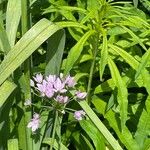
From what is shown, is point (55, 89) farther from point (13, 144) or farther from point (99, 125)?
point (13, 144)

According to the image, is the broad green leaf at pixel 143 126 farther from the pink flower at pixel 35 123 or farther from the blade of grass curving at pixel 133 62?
the pink flower at pixel 35 123

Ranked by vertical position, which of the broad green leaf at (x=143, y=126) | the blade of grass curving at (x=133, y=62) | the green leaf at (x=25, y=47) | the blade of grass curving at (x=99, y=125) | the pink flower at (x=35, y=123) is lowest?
the broad green leaf at (x=143, y=126)

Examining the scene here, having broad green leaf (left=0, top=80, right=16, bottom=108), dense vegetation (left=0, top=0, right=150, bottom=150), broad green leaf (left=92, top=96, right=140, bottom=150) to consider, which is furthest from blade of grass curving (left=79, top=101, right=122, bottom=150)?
broad green leaf (left=0, top=80, right=16, bottom=108)

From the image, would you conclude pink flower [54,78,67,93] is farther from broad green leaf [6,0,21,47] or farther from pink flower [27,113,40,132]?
broad green leaf [6,0,21,47]

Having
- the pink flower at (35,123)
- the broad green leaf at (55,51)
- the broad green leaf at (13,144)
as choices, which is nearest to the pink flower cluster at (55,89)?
the pink flower at (35,123)

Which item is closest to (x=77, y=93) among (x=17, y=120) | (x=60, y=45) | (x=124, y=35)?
(x=60, y=45)

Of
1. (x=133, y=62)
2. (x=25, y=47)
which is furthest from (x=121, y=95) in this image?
(x=25, y=47)

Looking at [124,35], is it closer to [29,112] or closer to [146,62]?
[146,62]
